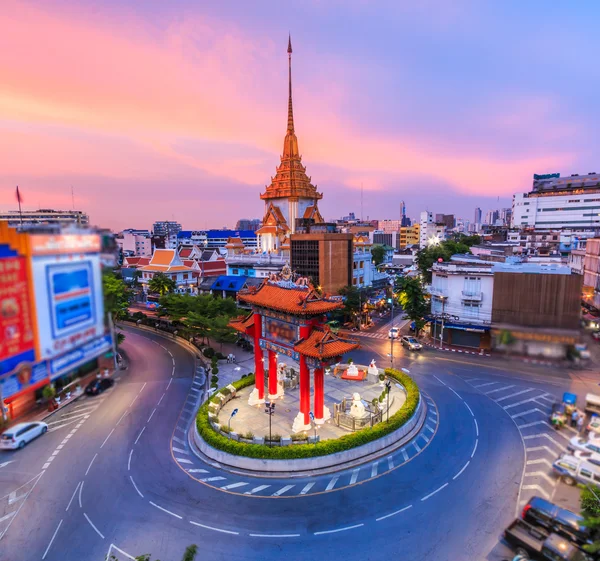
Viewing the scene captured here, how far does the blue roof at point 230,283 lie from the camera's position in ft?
194

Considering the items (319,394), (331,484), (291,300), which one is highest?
(291,300)

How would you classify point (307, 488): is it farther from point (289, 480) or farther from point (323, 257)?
point (323, 257)

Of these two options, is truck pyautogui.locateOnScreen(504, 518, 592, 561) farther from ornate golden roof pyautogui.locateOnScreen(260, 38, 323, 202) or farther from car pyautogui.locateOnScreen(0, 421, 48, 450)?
ornate golden roof pyautogui.locateOnScreen(260, 38, 323, 202)

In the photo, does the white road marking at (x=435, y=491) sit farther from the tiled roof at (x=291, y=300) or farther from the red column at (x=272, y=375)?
the red column at (x=272, y=375)

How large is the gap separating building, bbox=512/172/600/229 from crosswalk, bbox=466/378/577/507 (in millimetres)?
76090

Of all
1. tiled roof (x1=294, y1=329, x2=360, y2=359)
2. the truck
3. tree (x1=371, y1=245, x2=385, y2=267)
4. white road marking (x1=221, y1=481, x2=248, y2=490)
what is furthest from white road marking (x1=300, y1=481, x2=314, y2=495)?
tree (x1=371, y1=245, x2=385, y2=267)

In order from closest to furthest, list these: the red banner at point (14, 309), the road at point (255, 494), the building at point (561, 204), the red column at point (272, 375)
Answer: the red banner at point (14, 309), the road at point (255, 494), the red column at point (272, 375), the building at point (561, 204)

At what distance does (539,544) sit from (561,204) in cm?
10097

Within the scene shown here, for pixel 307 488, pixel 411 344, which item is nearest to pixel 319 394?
pixel 307 488

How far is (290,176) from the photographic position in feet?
231

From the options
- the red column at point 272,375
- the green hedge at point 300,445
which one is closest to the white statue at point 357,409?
the green hedge at point 300,445

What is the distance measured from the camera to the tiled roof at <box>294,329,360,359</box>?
843 inches

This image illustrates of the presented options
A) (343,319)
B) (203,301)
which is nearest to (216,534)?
(203,301)

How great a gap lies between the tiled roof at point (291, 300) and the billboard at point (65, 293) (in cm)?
1582
